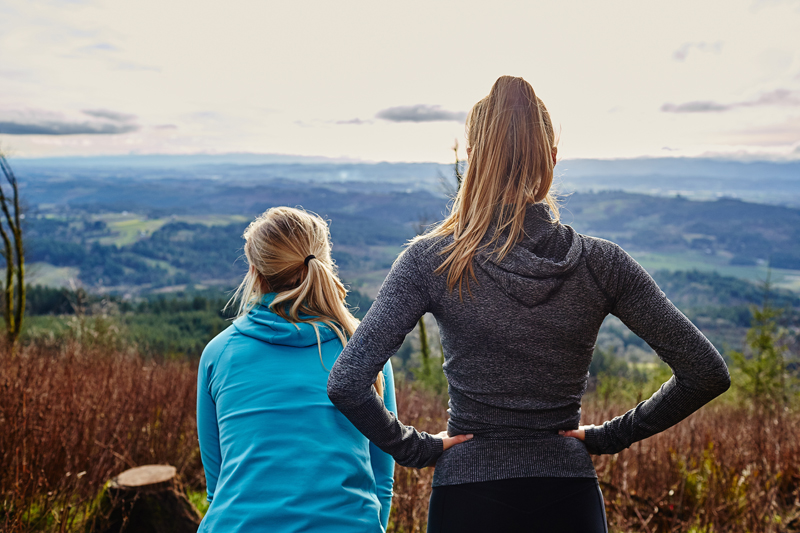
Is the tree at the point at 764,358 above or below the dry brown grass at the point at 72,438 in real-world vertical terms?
below

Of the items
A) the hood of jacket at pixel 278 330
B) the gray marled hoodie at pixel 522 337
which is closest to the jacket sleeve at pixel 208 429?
the hood of jacket at pixel 278 330

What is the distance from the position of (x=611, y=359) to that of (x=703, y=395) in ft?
110

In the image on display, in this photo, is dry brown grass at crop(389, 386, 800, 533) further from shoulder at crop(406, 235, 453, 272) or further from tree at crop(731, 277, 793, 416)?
tree at crop(731, 277, 793, 416)

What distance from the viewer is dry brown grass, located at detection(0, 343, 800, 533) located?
10.7ft

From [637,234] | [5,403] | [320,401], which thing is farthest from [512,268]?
[637,234]

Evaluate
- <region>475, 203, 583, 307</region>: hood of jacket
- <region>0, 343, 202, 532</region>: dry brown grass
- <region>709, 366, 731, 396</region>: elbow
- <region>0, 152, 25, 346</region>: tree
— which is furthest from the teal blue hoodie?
<region>0, 152, 25, 346</region>: tree

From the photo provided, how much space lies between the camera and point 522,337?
1177 millimetres

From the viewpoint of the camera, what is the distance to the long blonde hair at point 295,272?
167 cm

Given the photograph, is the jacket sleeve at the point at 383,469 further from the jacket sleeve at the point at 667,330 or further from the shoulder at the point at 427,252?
the jacket sleeve at the point at 667,330

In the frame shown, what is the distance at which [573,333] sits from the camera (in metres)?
1.20

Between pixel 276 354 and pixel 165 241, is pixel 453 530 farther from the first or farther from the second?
pixel 165 241

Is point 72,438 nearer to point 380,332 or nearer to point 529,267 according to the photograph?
point 380,332

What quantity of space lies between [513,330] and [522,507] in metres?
0.39

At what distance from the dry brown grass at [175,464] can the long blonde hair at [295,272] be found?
1.68 metres
